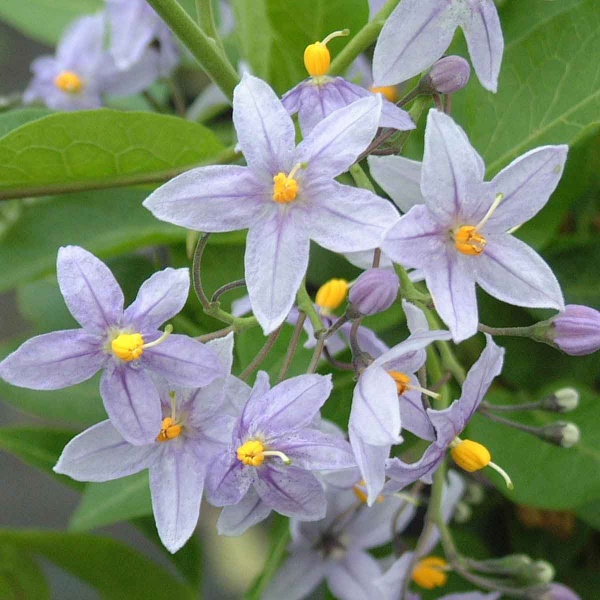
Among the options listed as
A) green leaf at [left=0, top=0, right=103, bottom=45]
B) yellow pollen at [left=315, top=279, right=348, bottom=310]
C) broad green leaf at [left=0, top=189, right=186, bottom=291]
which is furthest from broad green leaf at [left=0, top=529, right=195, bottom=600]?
green leaf at [left=0, top=0, right=103, bottom=45]

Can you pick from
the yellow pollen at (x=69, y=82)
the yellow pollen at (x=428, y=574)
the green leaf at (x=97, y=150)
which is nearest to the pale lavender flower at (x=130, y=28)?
the yellow pollen at (x=69, y=82)

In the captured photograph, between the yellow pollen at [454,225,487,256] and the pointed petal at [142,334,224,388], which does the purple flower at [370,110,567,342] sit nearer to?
the yellow pollen at [454,225,487,256]

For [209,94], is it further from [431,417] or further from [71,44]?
[431,417]

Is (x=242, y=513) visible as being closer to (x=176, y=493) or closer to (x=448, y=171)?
(x=176, y=493)

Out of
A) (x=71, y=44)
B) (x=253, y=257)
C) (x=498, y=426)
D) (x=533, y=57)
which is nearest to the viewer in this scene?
(x=253, y=257)

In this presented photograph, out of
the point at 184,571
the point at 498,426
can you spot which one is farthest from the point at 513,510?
the point at 184,571

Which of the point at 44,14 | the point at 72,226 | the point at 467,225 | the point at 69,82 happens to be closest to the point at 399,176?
the point at 467,225
